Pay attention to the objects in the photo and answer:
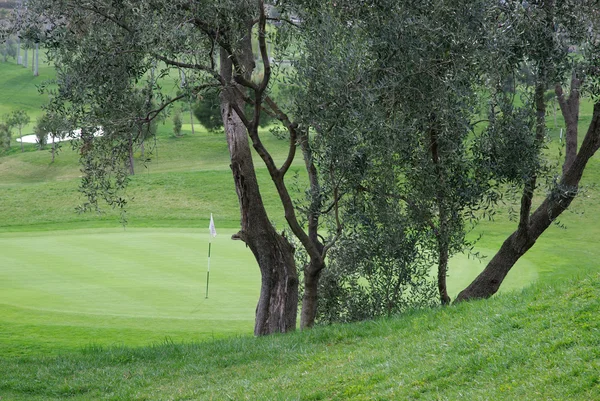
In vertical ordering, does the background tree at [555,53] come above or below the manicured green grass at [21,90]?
below

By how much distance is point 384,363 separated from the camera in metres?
8.12

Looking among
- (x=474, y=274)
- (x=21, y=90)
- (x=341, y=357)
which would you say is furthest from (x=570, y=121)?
(x=21, y=90)

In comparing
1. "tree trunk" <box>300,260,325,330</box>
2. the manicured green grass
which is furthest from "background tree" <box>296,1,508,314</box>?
the manicured green grass

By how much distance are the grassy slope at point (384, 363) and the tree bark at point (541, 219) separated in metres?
1.73

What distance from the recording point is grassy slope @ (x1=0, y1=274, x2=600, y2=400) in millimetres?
6660

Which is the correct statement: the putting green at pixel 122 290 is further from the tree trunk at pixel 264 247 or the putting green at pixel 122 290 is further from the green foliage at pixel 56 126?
the green foliage at pixel 56 126

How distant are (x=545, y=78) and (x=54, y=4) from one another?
270 inches

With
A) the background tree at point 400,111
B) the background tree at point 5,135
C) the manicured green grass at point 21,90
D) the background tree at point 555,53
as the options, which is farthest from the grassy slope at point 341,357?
the manicured green grass at point 21,90

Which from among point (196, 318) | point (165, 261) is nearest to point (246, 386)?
point (196, 318)

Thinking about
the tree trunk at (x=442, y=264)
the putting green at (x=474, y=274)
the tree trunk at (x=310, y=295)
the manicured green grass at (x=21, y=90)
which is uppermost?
the manicured green grass at (x=21, y=90)

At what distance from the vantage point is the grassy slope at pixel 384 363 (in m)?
6.66

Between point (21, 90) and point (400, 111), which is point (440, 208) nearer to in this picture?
point (400, 111)

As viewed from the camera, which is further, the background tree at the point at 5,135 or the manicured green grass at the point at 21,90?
the manicured green grass at the point at 21,90

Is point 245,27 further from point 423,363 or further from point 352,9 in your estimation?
point 423,363
